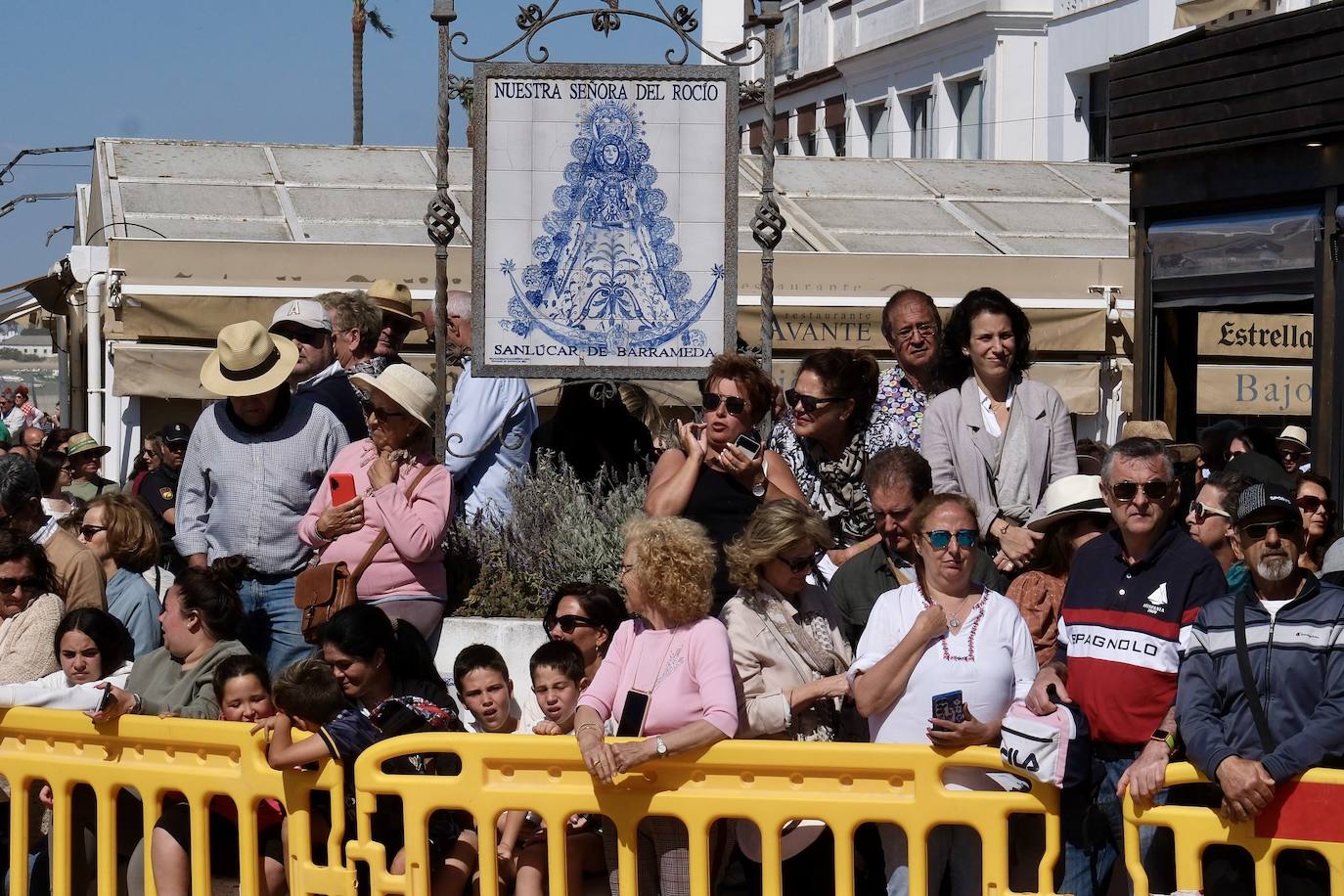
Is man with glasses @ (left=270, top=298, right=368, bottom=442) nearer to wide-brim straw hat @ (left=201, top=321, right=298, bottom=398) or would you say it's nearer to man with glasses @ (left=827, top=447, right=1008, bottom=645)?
wide-brim straw hat @ (left=201, top=321, right=298, bottom=398)

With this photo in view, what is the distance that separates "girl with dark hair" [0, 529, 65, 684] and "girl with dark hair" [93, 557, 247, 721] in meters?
0.36

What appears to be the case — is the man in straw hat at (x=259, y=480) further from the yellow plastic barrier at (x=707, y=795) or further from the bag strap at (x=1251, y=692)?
the bag strap at (x=1251, y=692)

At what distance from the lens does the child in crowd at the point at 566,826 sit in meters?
5.11

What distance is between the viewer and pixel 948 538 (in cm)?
502

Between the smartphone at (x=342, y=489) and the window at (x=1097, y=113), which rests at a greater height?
the window at (x=1097, y=113)

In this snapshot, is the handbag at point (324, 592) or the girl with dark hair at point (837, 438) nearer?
the handbag at point (324, 592)

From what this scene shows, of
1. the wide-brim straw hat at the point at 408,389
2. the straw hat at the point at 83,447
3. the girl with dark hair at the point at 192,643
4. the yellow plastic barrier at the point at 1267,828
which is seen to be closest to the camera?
the yellow plastic barrier at the point at 1267,828

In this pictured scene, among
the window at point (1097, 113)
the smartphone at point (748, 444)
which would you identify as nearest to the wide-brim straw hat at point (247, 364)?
the smartphone at point (748, 444)

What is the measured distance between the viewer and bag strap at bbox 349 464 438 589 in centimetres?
600

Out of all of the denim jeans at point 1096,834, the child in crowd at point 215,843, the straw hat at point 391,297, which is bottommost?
the child in crowd at point 215,843

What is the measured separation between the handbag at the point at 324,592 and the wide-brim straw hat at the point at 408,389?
0.56 m

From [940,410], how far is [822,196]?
34.6 feet

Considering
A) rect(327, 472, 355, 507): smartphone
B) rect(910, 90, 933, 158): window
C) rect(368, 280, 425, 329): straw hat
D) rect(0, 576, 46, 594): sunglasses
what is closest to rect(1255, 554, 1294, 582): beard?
rect(327, 472, 355, 507): smartphone

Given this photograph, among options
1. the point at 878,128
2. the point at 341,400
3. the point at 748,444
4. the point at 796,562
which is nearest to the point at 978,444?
the point at 748,444
